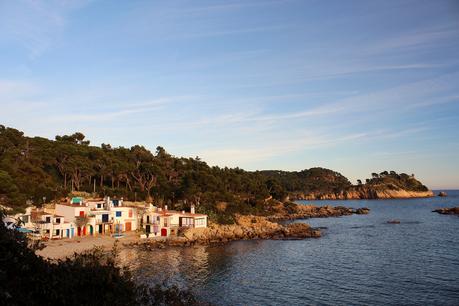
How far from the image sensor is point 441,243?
55.4m

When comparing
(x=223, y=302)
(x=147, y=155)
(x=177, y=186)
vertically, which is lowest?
(x=223, y=302)

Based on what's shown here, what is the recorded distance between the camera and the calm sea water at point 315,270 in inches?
1188

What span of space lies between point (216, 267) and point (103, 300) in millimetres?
29979

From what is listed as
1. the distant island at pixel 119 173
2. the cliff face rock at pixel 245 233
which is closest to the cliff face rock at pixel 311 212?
the distant island at pixel 119 173

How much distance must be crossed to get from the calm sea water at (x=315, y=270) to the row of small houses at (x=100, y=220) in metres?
10.2

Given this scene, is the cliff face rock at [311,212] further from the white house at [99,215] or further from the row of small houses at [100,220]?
the white house at [99,215]

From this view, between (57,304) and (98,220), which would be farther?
(98,220)

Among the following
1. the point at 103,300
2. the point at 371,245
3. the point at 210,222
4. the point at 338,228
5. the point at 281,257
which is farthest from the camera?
the point at 338,228

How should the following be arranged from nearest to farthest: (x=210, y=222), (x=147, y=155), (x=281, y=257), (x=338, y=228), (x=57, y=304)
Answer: (x=57, y=304)
(x=281, y=257)
(x=210, y=222)
(x=338, y=228)
(x=147, y=155)

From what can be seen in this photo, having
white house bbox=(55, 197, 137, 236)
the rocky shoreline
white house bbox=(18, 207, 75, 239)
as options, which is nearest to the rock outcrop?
the rocky shoreline

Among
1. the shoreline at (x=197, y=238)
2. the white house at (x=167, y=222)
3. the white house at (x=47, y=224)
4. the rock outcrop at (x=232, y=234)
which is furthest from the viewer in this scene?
the white house at (x=167, y=222)

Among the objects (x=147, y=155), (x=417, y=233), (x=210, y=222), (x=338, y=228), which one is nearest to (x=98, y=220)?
(x=210, y=222)

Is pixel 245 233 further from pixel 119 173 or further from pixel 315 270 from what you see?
pixel 119 173

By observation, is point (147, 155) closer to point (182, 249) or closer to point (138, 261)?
point (182, 249)
